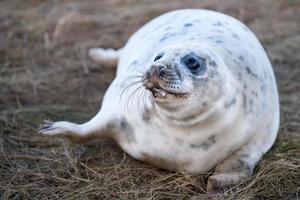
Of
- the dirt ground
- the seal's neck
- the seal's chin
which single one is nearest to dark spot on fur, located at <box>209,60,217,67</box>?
the seal's neck

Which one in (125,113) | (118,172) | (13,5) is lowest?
(13,5)

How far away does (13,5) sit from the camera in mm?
7148

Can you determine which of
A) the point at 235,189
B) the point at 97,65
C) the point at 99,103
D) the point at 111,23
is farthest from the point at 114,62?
the point at 235,189

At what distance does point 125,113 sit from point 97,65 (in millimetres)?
1789

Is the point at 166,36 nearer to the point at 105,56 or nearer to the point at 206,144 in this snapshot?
the point at 206,144

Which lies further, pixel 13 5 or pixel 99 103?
pixel 13 5

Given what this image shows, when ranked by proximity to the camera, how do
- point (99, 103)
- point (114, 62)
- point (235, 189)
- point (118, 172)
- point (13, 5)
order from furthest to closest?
point (13, 5) → point (114, 62) → point (99, 103) → point (118, 172) → point (235, 189)

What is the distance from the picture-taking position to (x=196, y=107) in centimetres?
331

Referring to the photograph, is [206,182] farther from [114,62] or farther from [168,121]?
[114,62]

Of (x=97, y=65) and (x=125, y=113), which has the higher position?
(x=125, y=113)

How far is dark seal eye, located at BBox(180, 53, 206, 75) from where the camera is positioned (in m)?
3.33

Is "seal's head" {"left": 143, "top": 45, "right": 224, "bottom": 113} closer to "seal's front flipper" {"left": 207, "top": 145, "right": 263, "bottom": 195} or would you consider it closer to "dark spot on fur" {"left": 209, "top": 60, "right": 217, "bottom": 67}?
"dark spot on fur" {"left": 209, "top": 60, "right": 217, "bottom": 67}

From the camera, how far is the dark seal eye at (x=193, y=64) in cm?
333

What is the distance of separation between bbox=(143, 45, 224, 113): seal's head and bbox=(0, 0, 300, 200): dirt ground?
54 centimetres
